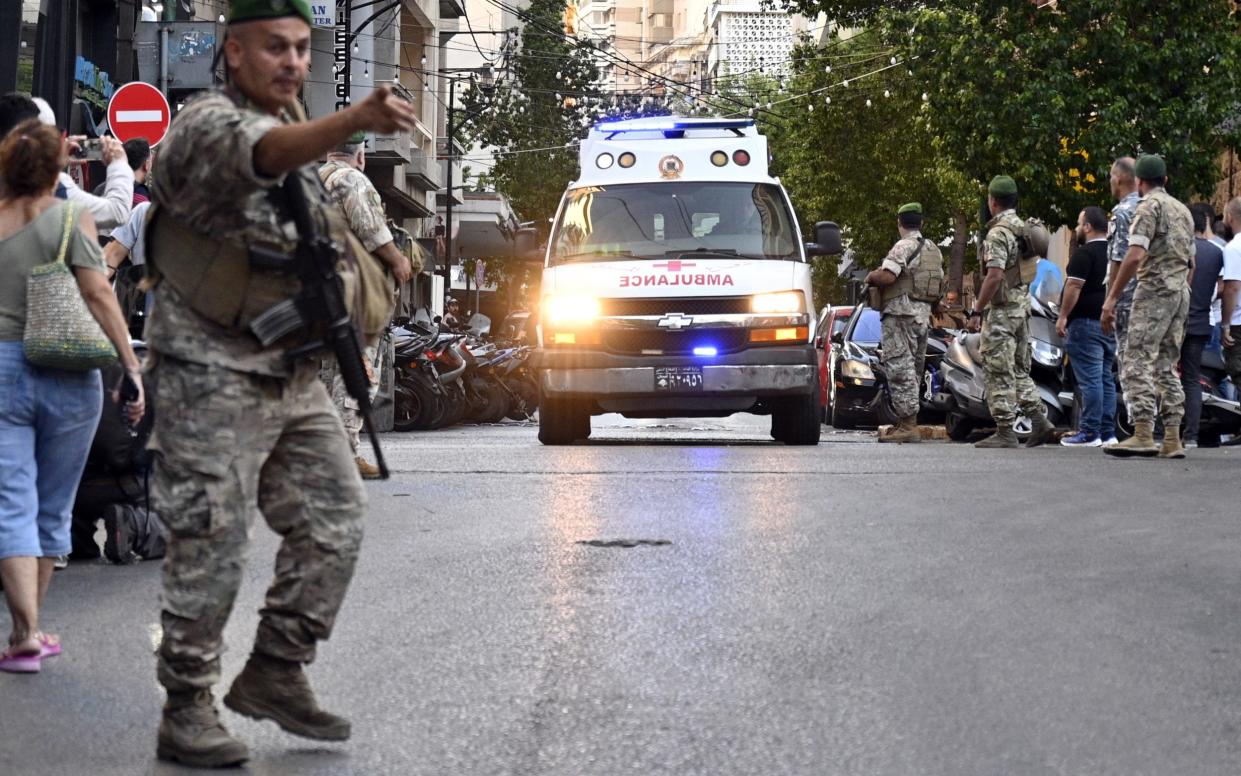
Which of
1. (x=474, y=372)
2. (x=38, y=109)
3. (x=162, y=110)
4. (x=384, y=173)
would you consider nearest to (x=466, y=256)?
(x=384, y=173)

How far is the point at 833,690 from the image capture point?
18.8ft

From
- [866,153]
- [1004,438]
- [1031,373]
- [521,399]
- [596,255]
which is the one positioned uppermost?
[866,153]

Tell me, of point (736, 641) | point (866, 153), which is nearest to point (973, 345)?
point (736, 641)

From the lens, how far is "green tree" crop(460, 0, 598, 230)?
66312mm

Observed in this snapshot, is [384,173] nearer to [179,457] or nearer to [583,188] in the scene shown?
[583,188]

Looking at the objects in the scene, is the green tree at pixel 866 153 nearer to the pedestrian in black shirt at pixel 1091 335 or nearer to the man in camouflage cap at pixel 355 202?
the pedestrian in black shirt at pixel 1091 335

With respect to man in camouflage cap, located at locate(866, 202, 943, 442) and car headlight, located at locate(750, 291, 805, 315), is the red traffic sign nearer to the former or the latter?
car headlight, located at locate(750, 291, 805, 315)

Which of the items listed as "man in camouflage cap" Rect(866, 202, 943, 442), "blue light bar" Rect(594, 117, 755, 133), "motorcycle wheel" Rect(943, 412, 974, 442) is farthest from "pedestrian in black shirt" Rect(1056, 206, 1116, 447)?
"blue light bar" Rect(594, 117, 755, 133)

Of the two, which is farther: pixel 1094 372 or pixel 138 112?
pixel 138 112

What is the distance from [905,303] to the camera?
17.1 m

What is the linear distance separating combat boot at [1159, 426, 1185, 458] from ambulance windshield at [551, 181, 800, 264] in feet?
11.2

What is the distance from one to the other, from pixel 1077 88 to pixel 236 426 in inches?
916

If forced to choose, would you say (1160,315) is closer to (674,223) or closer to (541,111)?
(674,223)

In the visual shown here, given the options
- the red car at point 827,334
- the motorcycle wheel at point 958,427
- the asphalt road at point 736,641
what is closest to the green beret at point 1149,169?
the asphalt road at point 736,641
